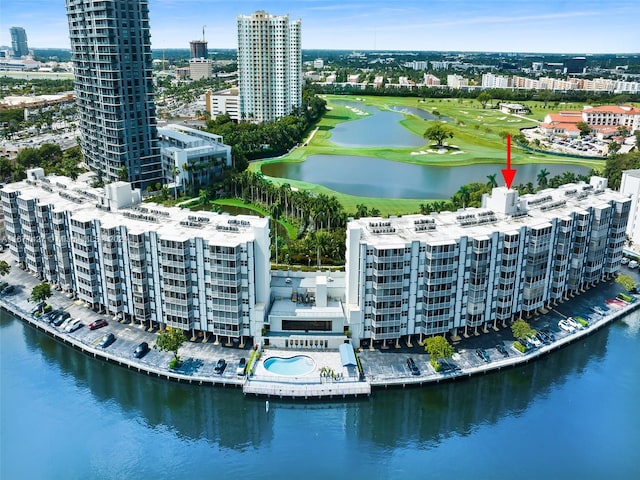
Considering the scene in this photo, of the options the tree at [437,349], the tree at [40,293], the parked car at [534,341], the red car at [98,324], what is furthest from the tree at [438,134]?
the tree at [40,293]

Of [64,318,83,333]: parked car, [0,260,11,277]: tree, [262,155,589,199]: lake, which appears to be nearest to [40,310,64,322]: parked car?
[64,318,83,333]: parked car

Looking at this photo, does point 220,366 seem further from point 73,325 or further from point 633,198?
point 633,198

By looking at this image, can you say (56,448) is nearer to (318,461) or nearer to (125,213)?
(318,461)

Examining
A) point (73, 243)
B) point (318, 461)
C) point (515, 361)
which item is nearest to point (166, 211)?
point (73, 243)

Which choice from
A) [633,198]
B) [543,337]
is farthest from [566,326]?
[633,198]

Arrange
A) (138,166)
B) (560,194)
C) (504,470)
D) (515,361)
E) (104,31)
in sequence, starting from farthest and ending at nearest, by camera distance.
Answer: (138,166) < (104,31) < (560,194) < (515,361) < (504,470)
